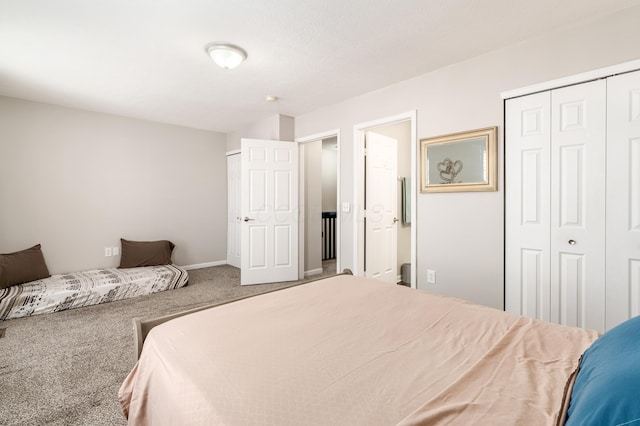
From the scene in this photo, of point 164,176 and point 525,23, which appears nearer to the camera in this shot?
point 525,23

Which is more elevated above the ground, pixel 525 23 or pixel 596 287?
pixel 525 23

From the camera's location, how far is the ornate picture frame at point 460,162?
2.53m

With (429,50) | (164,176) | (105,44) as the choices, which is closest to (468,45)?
(429,50)

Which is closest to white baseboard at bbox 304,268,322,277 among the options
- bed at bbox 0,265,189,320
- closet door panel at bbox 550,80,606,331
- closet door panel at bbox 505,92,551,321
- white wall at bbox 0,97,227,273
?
bed at bbox 0,265,189,320

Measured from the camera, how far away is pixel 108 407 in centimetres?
166

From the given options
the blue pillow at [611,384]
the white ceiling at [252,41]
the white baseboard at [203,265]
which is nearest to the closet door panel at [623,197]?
the white ceiling at [252,41]

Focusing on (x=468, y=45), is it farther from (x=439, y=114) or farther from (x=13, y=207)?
(x=13, y=207)

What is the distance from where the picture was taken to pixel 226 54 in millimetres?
2449

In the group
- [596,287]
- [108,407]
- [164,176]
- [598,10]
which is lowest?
[108,407]

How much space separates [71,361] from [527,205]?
369 centimetres

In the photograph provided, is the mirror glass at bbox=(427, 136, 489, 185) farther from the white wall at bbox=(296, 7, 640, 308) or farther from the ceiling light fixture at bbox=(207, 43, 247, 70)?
the ceiling light fixture at bbox=(207, 43, 247, 70)

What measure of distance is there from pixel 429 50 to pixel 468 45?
303 mm

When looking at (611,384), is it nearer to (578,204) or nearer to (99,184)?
(578,204)

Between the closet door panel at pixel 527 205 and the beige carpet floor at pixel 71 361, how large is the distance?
113 inches
